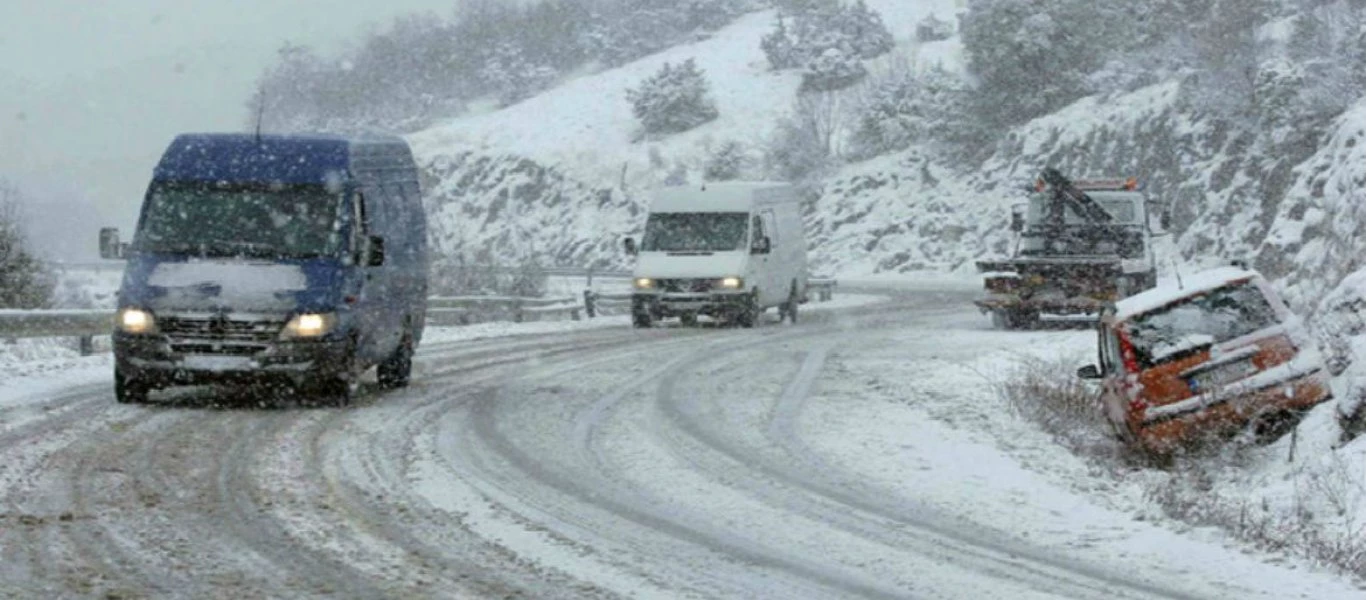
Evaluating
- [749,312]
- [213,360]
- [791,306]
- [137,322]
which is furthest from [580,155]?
[213,360]

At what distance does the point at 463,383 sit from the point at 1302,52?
3343cm

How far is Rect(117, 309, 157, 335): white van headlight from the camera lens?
1433 cm

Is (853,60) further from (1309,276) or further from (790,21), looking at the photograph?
(1309,276)

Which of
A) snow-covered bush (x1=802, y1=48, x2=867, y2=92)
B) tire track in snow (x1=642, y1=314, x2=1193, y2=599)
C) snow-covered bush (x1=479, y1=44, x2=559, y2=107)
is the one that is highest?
snow-covered bush (x1=479, y1=44, x2=559, y2=107)

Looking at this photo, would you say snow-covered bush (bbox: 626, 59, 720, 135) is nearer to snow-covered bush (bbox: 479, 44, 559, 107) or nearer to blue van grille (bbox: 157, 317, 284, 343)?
snow-covered bush (bbox: 479, 44, 559, 107)

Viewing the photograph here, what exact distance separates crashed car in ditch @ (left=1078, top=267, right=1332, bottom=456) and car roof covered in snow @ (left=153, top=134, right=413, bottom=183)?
23.1ft

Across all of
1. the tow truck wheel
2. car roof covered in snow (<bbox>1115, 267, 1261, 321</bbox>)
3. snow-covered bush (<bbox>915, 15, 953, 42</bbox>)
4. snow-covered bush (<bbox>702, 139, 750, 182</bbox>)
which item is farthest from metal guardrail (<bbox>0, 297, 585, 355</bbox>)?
snow-covered bush (<bbox>915, 15, 953, 42</bbox>)

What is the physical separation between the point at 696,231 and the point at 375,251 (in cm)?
1443

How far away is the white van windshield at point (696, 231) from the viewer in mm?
29203

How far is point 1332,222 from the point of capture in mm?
24844

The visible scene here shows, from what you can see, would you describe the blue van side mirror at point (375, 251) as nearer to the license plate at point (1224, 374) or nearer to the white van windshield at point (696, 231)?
the license plate at point (1224, 374)

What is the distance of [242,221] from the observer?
50.0 ft

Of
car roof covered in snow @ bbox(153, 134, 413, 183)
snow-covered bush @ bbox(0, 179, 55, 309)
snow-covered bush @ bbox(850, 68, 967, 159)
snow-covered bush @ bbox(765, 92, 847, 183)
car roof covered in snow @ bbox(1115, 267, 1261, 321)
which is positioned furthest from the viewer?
snow-covered bush @ bbox(765, 92, 847, 183)

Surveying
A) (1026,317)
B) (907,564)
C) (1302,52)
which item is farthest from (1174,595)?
(1302,52)
